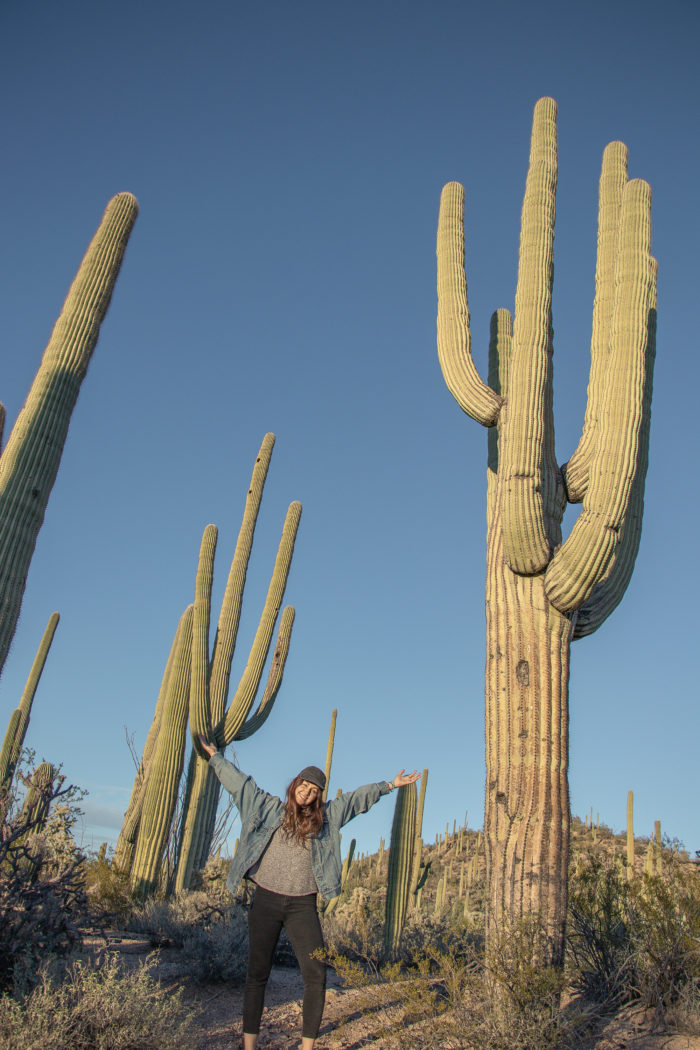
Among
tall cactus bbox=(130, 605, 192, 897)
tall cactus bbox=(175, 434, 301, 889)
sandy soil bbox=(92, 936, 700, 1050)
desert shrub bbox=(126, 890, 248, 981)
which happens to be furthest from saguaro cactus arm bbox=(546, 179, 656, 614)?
tall cactus bbox=(130, 605, 192, 897)

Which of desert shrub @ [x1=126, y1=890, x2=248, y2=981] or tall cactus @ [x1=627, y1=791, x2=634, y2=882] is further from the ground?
tall cactus @ [x1=627, y1=791, x2=634, y2=882]

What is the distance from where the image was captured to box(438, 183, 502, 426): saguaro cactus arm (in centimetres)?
615

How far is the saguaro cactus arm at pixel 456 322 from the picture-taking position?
615cm

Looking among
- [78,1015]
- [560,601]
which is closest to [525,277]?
[560,601]

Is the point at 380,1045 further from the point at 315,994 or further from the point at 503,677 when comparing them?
the point at 503,677

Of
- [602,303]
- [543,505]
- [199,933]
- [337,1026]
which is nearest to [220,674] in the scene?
[199,933]

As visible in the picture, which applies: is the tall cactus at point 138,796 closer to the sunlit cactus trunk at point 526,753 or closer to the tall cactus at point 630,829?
the sunlit cactus trunk at point 526,753

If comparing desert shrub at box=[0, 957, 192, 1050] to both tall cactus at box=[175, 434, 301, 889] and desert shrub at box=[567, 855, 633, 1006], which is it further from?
tall cactus at box=[175, 434, 301, 889]

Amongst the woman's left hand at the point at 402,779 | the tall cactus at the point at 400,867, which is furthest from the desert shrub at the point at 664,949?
the tall cactus at the point at 400,867

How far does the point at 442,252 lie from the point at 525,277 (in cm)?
124

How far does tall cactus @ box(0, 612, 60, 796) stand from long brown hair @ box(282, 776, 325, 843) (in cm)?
1024

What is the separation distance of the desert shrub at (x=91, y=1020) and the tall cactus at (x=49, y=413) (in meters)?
2.26

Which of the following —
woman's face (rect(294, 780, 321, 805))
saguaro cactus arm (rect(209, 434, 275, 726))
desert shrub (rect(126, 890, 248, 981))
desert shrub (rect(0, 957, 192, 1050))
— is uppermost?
saguaro cactus arm (rect(209, 434, 275, 726))

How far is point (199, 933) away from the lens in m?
6.29
